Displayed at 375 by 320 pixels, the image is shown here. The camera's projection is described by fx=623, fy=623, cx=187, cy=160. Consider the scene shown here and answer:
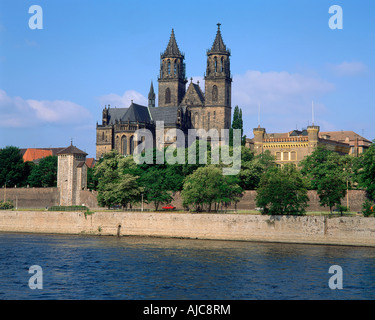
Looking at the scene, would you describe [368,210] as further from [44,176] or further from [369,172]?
[44,176]

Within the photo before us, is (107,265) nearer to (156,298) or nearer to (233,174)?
(156,298)

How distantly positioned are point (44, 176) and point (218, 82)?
42.3m

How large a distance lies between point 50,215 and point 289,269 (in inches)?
1307

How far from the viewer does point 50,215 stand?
64.9 m

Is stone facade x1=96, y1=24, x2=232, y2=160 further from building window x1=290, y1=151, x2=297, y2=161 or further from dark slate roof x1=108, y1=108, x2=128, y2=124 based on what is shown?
building window x1=290, y1=151, x2=297, y2=161

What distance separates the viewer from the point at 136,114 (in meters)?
120

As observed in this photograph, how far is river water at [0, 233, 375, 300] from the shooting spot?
3225 cm

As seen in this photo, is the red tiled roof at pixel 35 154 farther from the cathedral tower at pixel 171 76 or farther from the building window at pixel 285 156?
the building window at pixel 285 156

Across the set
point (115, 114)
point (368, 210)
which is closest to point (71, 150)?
point (115, 114)

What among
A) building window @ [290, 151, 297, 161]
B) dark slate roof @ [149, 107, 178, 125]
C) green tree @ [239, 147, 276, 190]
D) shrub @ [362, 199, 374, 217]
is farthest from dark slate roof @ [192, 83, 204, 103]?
shrub @ [362, 199, 374, 217]

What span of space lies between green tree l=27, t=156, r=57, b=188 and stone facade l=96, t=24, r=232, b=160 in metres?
18.1

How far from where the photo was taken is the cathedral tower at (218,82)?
123 meters

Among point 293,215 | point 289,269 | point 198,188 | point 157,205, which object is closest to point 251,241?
point 293,215
